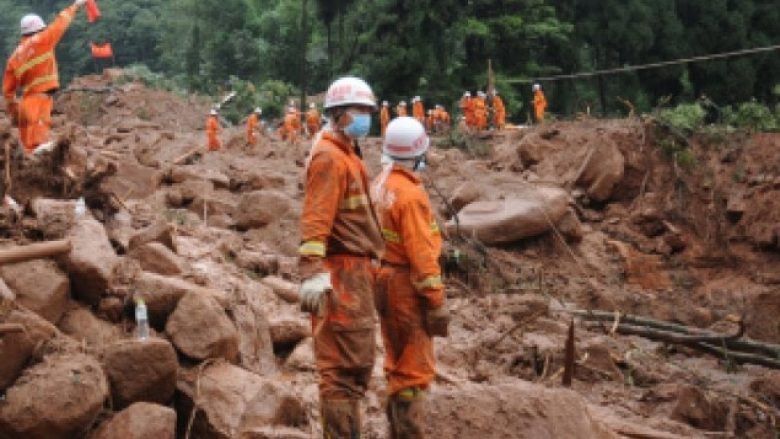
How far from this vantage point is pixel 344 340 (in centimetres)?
436

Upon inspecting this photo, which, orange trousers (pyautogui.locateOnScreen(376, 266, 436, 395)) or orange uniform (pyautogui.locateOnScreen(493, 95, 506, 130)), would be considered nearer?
orange trousers (pyautogui.locateOnScreen(376, 266, 436, 395))

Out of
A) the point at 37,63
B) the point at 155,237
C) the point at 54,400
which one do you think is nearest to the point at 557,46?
the point at 37,63

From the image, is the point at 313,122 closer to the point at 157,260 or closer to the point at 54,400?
the point at 157,260

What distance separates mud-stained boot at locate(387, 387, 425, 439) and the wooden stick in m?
1.82

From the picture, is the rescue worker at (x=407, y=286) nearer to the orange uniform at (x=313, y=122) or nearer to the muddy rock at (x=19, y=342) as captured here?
the muddy rock at (x=19, y=342)

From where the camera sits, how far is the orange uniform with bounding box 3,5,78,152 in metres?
8.32

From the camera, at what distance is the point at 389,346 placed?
488 cm

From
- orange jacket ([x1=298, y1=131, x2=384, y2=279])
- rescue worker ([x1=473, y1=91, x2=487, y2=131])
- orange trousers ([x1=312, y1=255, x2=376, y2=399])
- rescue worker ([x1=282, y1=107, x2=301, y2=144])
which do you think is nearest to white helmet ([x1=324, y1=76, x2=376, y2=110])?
orange jacket ([x1=298, y1=131, x2=384, y2=279])

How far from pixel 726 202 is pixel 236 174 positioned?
8.26m

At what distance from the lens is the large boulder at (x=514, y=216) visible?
13.4 m

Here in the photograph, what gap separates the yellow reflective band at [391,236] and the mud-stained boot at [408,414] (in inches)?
29.7

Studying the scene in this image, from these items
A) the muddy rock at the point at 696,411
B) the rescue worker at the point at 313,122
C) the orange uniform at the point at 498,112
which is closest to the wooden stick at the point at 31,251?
the muddy rock at the point at 696,411

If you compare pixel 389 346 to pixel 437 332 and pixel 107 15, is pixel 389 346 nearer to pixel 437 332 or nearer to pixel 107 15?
pixel 437 332

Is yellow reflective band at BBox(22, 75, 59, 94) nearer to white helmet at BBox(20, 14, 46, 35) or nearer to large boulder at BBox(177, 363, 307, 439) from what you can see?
white helmet at BBox(20, 14, 46, 35)
